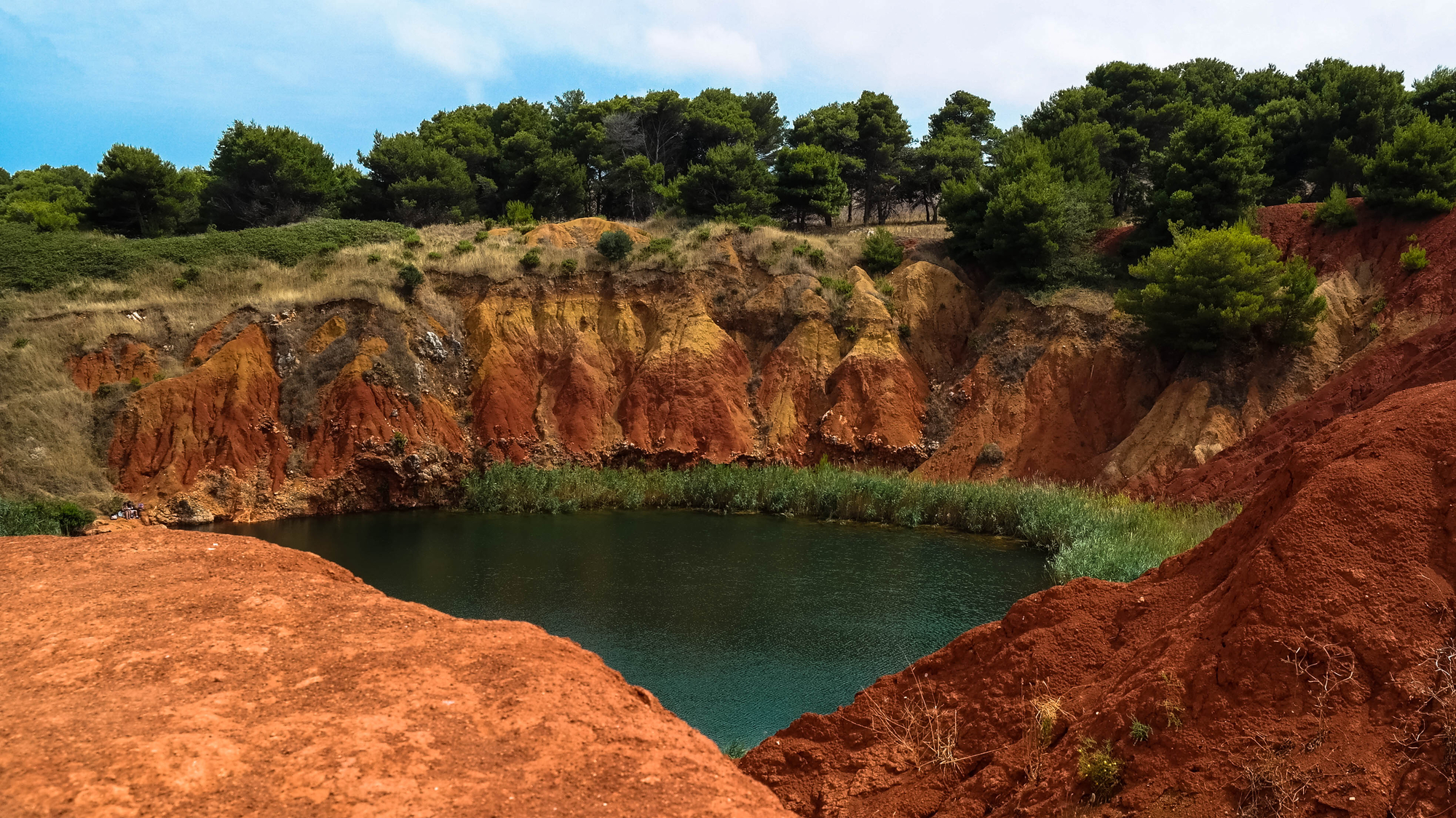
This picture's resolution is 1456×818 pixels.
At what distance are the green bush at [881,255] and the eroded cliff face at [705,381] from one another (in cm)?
96

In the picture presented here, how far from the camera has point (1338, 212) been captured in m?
28.3

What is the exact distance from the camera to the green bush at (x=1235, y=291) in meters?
25.3

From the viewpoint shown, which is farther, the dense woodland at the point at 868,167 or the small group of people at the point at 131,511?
the dense woodland at the point at 868,167

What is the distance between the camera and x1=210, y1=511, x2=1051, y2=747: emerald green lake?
13.3 meters

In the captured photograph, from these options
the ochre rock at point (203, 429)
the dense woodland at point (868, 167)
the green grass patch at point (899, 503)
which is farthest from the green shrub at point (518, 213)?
the green grass patch at point (899, 503)

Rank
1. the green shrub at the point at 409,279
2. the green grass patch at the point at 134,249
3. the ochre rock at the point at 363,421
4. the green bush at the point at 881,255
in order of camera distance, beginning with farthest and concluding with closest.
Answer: the green bush at the point at 881,255, the green grass patch at the point at 134,249, the green shrub at the point at 409,279, the ochre rock at the point at 363,421

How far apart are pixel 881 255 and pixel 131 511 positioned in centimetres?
2810

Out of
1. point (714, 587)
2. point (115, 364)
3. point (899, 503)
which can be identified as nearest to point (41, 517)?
point (115, 364)

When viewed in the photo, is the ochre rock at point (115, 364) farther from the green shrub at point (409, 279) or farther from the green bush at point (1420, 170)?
the green bush at point (1420, 170)

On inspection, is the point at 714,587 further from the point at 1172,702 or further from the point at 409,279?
the point at 409,279

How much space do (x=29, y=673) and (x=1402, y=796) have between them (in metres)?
9.36

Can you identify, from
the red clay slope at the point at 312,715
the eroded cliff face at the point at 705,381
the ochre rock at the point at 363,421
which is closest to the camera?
the red clay slope at the point at 312,715

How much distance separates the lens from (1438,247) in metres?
25.4

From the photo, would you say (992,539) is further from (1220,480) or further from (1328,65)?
(1328,65)
